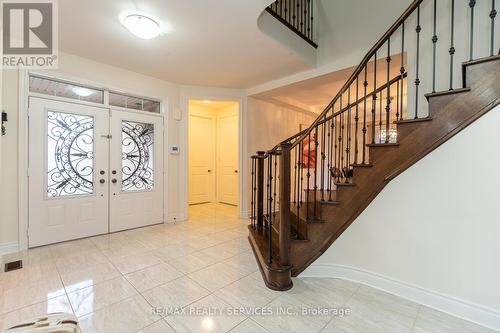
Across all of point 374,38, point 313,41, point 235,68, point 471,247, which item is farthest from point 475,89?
point 235,68

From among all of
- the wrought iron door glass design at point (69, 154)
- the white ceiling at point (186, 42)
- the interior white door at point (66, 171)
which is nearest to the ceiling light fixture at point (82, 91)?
the interior white door at point (66, 171)

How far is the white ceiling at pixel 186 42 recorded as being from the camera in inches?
91.0

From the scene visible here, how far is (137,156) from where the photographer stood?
4.02 metres

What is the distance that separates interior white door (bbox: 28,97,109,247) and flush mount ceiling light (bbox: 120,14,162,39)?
1.73 m

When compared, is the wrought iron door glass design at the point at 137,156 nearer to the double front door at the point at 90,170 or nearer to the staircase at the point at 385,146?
the double front door at the point at 90,170

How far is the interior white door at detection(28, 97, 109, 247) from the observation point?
3066 mm

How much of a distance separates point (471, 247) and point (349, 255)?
3.14ft

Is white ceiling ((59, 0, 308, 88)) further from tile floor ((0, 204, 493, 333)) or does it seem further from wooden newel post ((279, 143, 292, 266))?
tile floor ((0, 204, 493, 333))

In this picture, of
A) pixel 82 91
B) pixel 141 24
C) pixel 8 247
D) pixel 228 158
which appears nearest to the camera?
pixel 141 24

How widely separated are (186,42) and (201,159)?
3750 millimetres

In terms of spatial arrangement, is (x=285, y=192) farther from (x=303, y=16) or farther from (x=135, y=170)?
(x=303, y=16)

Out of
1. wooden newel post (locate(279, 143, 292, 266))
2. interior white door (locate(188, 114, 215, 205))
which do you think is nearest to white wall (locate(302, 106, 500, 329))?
wooden newel post (locate(279, 143, 292, 266))

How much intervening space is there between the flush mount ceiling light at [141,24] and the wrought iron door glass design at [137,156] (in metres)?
1.85

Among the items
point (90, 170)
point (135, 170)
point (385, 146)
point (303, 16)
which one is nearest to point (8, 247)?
point (90, 170)
